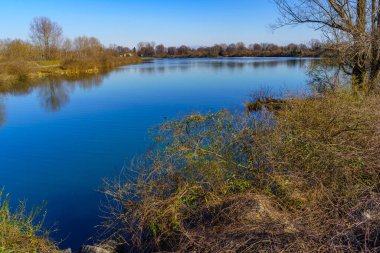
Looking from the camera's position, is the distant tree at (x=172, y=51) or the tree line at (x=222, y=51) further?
the distant tree at (x=172, y=51)

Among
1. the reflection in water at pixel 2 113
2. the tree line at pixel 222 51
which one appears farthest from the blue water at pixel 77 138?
the tree line at pixel 222 51

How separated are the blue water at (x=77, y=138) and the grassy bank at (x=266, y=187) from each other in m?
1.52

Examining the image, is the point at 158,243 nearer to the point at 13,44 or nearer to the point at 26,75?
the point at 26,75

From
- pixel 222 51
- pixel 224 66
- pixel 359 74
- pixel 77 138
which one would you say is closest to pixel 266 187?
pixel 359 74

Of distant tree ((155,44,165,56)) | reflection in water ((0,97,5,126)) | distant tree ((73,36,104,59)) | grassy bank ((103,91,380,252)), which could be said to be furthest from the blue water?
distant tree ((155,44,165,56))

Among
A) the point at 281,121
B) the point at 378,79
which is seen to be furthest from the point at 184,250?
the point at 378,79

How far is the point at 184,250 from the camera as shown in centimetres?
351

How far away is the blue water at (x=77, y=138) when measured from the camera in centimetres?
639

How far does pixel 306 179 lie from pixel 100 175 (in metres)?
5.13

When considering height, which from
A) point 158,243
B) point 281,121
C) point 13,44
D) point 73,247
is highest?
point 13,44

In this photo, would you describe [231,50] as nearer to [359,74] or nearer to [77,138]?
[359,74]

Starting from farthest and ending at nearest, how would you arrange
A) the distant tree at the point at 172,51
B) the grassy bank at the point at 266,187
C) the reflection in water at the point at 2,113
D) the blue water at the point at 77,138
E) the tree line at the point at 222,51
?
the distant tree at the point at 172,51
the tree line at the point at 222,51
the reflection in water at the point at 2,113
the blue water at the point at 77,138
the grassy bank at the point at 266,187

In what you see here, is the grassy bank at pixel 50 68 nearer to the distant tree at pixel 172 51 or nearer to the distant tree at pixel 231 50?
the distant tree at pixel 231 50

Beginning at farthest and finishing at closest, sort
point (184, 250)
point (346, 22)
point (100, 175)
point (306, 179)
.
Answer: point (346, 22) < point (100, 175) < point (306, 179) < point (184, 250)
